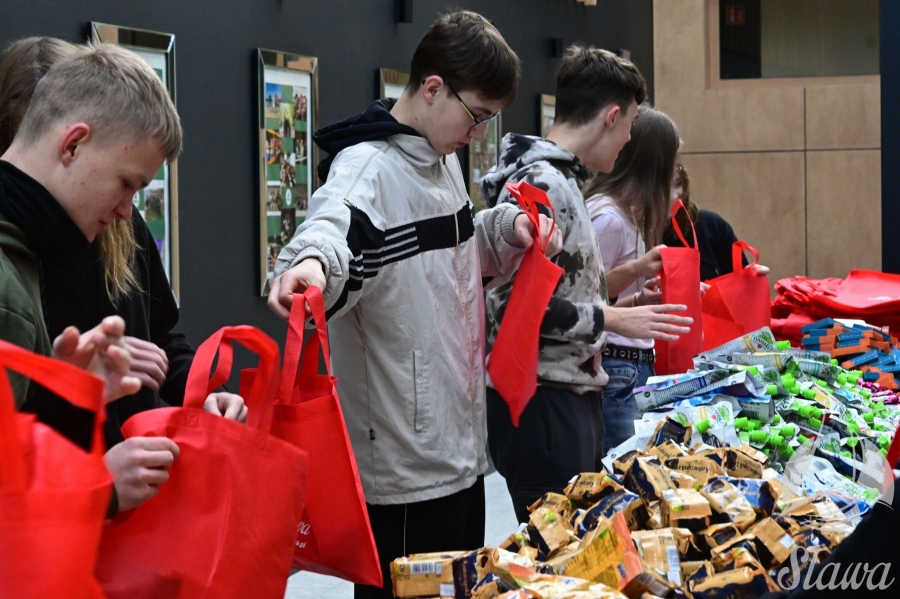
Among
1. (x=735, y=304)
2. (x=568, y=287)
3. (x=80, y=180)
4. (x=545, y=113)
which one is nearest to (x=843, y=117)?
(x=545, y=113)

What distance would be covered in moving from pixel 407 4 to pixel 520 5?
1.67m

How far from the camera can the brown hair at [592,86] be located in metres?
2.64

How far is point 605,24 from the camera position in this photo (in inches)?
320

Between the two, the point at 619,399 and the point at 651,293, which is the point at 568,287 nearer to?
the point at 619,399

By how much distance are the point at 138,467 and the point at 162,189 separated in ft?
8.26

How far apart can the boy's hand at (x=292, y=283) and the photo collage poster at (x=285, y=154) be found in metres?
2.54

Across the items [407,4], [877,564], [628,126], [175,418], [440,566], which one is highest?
[407,4]

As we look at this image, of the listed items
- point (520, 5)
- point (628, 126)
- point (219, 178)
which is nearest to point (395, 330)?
point (628, 126)

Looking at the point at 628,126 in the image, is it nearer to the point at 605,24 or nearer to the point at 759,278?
the point at 759,278

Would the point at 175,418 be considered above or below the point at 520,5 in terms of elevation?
below

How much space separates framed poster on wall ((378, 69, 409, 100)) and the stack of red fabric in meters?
2.08

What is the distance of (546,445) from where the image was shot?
95.2 inches

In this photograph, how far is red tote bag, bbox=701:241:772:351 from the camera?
3.09 meters

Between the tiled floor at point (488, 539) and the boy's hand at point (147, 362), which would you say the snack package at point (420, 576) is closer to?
the boy's hand at point (147, 362)
